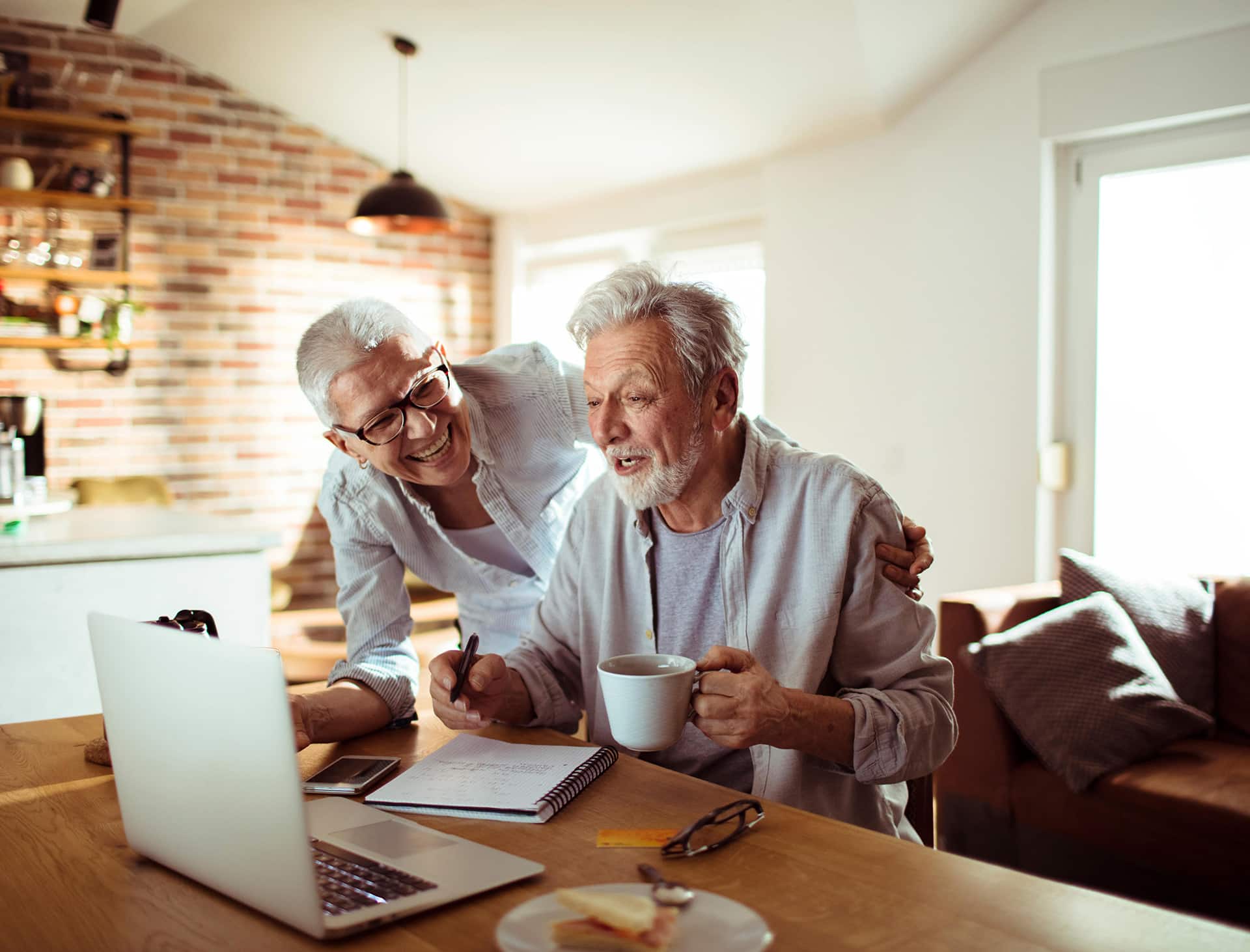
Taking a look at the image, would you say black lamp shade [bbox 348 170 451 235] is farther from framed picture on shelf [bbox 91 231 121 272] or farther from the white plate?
the white plate

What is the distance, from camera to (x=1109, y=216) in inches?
135

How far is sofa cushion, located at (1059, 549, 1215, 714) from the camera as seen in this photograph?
2637 millimetres

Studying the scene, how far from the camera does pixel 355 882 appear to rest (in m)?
0.94

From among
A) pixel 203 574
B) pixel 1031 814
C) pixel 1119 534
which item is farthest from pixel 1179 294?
pixel 203 574

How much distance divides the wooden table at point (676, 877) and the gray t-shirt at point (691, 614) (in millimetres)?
288

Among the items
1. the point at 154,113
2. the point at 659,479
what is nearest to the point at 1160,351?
the point at 659,479

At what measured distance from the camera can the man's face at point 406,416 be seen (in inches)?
65.2

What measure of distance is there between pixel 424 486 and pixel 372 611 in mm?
324

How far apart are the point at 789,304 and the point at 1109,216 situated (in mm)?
1268

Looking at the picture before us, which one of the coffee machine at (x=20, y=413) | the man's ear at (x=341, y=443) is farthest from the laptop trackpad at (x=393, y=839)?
the coffee machine at (x=20, y=413)

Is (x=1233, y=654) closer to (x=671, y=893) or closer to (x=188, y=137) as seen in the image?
(x=671, y=893)

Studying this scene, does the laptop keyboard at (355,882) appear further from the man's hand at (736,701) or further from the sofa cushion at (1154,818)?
the sofa cushion at (1154,818)

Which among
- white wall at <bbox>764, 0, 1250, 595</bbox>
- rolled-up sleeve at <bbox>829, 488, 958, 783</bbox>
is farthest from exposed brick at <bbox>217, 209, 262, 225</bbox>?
rolled-up sleeve at <bbox>829, 488, 958, 783</bbox>

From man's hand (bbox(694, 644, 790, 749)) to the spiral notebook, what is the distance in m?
0.17
